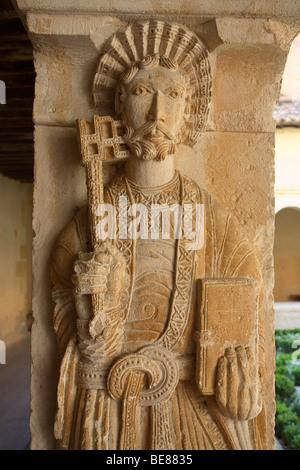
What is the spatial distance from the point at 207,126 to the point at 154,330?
1.12m

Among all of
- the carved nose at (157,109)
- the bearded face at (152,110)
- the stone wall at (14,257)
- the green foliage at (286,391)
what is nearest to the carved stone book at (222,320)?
the bearded face at (152,110)

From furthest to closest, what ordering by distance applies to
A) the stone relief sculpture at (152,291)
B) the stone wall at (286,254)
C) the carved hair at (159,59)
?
1. the stone wall at (286,254)
2. the carved hair at (159,59)
3. the stone relief sculpture at (152,291)

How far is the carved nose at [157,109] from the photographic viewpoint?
70.0 inches

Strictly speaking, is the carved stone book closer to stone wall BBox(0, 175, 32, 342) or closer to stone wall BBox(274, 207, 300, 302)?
stone wall BBox(0, 175, 32, 342)

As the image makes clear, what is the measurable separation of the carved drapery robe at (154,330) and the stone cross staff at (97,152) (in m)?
0.10

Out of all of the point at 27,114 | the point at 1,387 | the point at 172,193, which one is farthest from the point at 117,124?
the point at 1,387

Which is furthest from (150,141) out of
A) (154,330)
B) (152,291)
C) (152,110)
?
(154,330)

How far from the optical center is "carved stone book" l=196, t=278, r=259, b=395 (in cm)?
179

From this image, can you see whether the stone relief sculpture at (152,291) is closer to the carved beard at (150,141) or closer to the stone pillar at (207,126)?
the carved beard at (150,141)

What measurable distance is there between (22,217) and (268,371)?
8128 mm

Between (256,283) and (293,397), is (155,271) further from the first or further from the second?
(293,397)

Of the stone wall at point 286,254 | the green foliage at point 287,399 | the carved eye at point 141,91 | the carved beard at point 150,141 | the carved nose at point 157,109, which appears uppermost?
the carved eye at point 141,91

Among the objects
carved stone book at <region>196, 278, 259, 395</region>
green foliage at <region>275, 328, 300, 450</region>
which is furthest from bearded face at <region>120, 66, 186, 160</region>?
green foliage at <region>275, 328, 300, 450</region>
